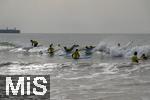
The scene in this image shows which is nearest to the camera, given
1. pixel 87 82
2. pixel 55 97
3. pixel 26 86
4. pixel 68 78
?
pixel 55 97

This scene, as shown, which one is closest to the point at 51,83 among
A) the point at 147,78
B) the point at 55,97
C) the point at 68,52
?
the point at 55,97

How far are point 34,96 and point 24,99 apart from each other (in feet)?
1.58

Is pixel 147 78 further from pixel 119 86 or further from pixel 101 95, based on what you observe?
pixel 101 95

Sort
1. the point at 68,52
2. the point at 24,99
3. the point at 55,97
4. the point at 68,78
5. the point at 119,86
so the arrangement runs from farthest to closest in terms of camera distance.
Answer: the point at 68,52 < the point at 68,78 < the point at 119,86 < the point at 55,97 < the point at 24,99

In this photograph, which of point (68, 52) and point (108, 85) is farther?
point (68, 52)

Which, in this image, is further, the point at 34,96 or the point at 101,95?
the point at 101,95

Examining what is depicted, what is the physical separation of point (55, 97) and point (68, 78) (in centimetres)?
472

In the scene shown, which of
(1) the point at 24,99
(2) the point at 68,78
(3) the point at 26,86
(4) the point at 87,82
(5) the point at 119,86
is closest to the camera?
(1) the point at 24,99

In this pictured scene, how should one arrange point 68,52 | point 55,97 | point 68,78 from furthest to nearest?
point 68,52 < point 68,78 < point 55,97

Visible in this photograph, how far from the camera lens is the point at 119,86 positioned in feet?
47.5

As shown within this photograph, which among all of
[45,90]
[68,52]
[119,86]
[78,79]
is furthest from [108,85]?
[68,52]

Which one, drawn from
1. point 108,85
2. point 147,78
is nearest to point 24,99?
point 108,85

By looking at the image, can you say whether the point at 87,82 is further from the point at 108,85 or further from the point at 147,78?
the point at 147,78

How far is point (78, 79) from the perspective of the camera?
1631 cm
